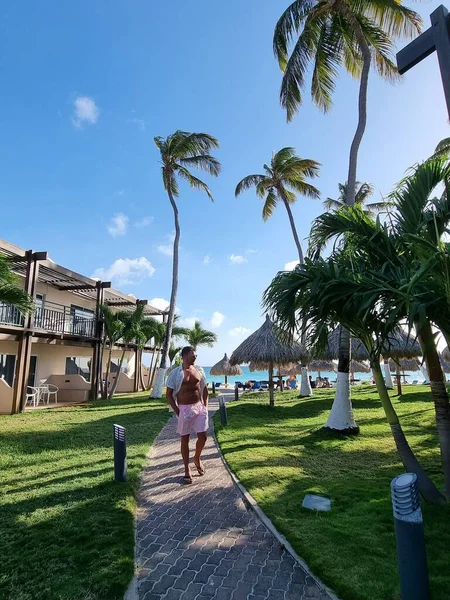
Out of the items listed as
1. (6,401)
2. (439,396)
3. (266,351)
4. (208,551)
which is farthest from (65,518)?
(266,351)

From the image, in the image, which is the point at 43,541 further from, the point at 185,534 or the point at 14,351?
the point at 14,351

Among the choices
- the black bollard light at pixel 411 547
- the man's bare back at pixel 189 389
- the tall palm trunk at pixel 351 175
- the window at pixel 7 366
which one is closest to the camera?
the black bollard light at pixel 411 547

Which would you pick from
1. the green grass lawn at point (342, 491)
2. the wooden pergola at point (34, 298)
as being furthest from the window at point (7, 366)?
the green grass lawn at point (342, 491)

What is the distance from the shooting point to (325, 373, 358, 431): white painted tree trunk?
331 inches

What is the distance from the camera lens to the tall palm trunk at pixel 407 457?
13.4 ft

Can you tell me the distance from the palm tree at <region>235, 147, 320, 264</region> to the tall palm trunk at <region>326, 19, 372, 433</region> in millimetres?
8257

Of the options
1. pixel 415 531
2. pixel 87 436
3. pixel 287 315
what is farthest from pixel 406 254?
pixel 87 436

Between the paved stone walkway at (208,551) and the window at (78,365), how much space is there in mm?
17096

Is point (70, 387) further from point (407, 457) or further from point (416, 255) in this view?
point (416, 255)

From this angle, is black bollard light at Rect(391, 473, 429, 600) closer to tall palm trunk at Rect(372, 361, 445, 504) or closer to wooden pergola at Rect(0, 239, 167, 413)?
tall palm trunk at Rect(372, 361, 445, 504)

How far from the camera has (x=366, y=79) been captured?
9789 mm

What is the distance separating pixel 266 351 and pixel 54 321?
363 inches

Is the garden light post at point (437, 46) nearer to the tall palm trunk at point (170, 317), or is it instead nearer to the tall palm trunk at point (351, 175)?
the tall palm trunk at point (351, 175)

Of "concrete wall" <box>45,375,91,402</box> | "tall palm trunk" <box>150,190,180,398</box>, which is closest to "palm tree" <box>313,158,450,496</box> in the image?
"tall palm trunk" <box>150,190,180,398</box>
